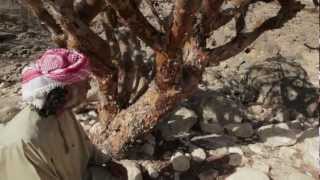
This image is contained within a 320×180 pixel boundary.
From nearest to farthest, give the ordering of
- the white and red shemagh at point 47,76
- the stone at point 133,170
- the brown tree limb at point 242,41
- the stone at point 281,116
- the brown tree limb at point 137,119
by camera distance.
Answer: the white and red shemagh at point 47,76 → the brown tree limb at point 242,41 → the brown tree limb at point 137,119 → the stone at point 133,170 → the stone at point 281,116

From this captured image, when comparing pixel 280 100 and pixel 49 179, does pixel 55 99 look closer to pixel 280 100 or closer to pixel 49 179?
pixel 49 179

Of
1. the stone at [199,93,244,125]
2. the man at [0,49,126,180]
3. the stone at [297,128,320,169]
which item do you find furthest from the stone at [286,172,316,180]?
the man at [0,49,126,180]

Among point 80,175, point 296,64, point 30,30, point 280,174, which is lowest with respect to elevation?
point 280,174

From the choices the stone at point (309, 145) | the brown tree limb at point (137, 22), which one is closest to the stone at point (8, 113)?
the brown tree limb at point (137, 22)

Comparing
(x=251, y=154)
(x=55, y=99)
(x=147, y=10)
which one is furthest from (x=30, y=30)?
(x=55, y=99)

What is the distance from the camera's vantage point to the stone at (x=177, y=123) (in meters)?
3.80

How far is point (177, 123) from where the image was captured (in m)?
3.86

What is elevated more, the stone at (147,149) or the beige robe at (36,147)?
the beige robe at (36,147)

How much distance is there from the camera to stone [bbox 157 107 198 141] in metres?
3.80

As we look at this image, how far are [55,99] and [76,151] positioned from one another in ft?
1.44

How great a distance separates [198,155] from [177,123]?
290mm

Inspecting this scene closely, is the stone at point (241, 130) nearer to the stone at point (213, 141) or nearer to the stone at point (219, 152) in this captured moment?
the stone at point (213, 141)

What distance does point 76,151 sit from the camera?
266 centimetres

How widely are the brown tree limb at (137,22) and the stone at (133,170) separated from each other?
2.79 feet
